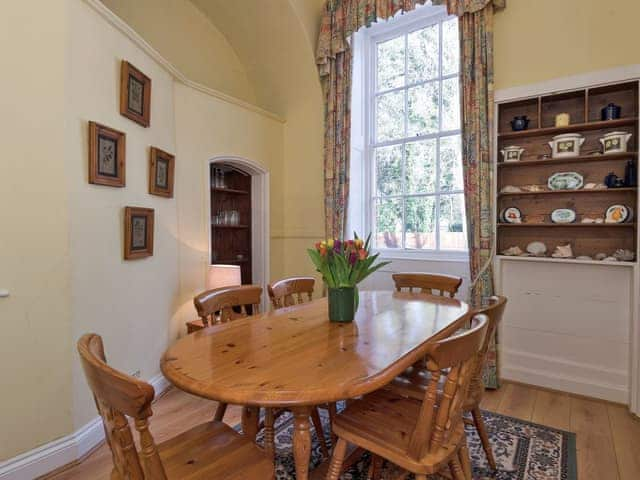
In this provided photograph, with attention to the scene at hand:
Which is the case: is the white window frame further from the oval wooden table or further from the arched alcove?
the oval wooden table

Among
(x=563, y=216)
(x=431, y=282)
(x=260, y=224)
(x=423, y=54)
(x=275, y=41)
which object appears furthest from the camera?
(x=260, y=224)

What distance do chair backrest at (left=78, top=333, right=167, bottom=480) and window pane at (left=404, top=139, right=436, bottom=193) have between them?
3.41 metres

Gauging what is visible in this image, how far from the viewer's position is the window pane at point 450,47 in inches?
142

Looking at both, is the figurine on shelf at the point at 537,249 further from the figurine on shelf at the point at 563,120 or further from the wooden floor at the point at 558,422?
the wooden floor at the point at 558,422

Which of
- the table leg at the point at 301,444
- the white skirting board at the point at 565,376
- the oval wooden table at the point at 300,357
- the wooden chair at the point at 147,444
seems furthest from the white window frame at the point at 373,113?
the wooden chair at the point at 147,444

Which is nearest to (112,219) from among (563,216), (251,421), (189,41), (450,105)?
(251,421)

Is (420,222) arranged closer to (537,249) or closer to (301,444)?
(537,249)

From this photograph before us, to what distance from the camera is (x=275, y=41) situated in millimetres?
3957

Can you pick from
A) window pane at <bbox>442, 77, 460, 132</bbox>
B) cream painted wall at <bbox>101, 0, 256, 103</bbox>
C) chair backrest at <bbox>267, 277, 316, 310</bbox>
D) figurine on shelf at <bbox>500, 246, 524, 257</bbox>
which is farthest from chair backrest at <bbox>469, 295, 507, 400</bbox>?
cream painted wall at <bbox>101, 0, 256, 103</bbox>

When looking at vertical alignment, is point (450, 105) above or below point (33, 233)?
above

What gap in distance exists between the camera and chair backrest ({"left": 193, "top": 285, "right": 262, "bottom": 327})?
1.86 m

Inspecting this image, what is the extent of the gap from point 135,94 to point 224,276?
1.55 m

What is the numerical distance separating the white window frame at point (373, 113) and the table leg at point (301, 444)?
2689 mm

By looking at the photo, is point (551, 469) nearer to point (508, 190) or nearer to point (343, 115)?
point (508, 190)
